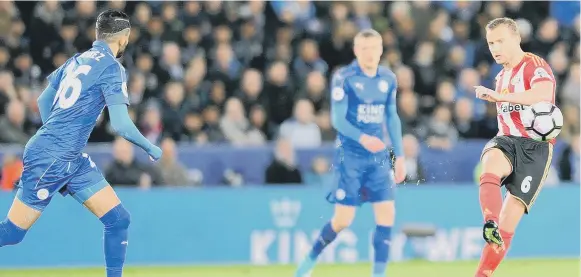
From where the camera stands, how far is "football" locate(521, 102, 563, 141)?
8.25 m

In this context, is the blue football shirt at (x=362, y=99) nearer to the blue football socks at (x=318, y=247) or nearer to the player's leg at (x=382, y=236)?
the player's leg at (x=382, y=236)

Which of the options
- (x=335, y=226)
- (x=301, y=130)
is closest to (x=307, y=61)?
(x=301, y=130)

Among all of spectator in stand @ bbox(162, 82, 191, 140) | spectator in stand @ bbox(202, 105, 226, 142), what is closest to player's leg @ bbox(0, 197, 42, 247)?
spectator in stand @ bbox(162, 82, 191, 140)

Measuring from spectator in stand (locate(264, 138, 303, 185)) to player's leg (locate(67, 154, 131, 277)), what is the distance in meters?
4.59

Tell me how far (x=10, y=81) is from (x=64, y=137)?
5.17 metres

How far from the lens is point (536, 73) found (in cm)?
824

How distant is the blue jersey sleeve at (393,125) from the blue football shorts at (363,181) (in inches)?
A: 7.5

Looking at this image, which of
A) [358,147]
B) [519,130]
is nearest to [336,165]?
[358,147]

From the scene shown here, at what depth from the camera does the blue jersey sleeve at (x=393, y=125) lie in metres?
9.71

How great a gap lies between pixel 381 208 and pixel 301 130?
409cm

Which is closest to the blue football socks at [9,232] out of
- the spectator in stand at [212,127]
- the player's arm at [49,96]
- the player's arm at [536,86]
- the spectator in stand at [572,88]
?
the player's arm at [49,96]

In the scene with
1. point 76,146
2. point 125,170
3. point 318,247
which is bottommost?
point 318,247

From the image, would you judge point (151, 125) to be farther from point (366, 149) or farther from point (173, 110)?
point (366, 149)

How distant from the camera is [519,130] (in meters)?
8.35
